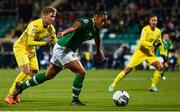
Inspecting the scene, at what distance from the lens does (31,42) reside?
15680 millimetres

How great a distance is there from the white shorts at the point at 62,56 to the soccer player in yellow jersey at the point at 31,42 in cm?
44

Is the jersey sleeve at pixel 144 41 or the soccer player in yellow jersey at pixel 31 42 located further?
the jersey sleeve at pixel 144 41

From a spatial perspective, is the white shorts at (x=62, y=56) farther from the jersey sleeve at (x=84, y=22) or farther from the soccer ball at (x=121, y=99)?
the soccer ball at (x=121, y=99)

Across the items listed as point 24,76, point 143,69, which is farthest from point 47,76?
point 143,69

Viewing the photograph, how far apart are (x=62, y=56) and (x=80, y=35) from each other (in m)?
0.64

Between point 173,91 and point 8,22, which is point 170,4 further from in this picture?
point 173,91

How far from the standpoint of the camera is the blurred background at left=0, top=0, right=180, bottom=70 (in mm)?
38531

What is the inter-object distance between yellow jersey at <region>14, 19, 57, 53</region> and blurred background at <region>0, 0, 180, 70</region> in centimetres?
2077

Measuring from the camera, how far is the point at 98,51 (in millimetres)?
15719

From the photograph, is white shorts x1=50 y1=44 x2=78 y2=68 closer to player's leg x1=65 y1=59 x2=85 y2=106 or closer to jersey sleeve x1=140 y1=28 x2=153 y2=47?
player's leg x1=65 y1=59 x2=85 y2=106

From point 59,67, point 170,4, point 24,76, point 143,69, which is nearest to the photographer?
point 59,67

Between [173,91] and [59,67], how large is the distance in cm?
667

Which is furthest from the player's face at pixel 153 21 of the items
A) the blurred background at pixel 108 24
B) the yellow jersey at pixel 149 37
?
the blurred background at pixel 108 24

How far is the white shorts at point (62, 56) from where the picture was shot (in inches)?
585
